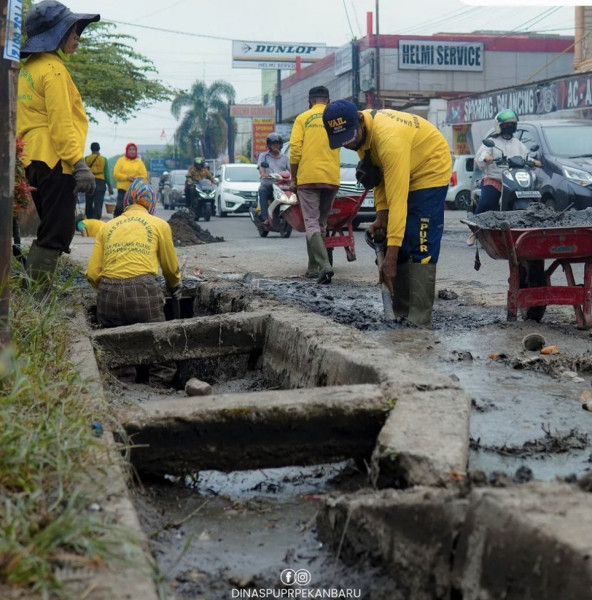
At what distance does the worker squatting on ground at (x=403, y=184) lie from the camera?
21.9ft

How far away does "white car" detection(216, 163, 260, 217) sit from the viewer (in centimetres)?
2931

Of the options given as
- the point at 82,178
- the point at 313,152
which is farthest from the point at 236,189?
the point at 82,178

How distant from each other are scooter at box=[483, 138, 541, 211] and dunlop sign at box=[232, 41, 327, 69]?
6047 centimetres

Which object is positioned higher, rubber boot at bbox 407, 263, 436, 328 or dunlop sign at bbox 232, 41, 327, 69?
dunlop sign at bbox 232, 41, 327, 69

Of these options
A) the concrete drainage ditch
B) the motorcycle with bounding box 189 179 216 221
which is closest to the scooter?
the concrete drainage ditch

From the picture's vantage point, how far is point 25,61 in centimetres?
703

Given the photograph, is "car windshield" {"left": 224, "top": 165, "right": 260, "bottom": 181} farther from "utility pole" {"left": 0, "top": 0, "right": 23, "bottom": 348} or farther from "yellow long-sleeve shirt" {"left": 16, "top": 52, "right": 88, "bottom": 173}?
"utility pole" {"left": 0, "top": 0, "right": 23, "bottom": 348}

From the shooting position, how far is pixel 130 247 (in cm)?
687

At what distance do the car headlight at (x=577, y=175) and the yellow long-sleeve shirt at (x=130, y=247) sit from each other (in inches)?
333

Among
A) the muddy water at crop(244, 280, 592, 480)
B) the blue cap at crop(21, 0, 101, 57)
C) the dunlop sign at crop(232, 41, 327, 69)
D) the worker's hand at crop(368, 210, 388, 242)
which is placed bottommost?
the muddy water at crop(244, 280, 592, 480)

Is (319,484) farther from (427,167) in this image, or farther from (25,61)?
(25,61)

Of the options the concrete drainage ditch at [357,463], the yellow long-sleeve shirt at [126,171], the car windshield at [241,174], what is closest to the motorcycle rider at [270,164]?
the yellow long-sleeve shirt at [126,171]

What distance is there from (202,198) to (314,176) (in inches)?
706

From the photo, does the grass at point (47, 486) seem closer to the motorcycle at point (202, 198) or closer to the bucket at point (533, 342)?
the bucket at point (533, 342)
